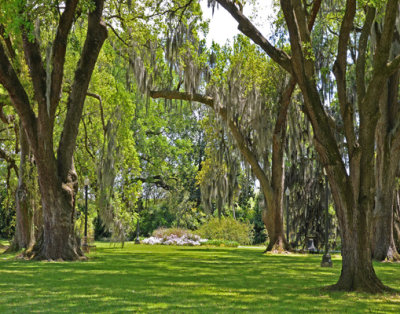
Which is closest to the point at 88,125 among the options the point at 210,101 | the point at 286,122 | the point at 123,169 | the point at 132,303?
the point at 123,169

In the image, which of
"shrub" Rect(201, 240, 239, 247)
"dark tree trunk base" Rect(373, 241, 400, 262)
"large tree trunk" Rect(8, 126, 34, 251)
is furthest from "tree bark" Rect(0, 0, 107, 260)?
"shrub" Rect(201, 240, 239, 247)

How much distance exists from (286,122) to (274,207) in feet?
11.4

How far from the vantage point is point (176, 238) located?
103 feet

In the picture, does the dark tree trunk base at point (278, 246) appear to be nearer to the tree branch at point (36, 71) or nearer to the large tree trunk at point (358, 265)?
the tree branch at point (36, 71)

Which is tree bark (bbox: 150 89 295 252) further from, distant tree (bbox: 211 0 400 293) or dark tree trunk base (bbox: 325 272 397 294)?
dark tree trunk base (bbox: 325 272 397 294)

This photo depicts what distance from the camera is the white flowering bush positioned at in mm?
30516

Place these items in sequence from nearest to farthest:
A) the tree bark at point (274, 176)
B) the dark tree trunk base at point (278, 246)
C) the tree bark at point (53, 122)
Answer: the tree bark at point (53, 122)
the tree bark at point (274, 176)
the dark tree trunk base at point (278, 246)

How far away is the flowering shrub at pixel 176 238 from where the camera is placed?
3061cm

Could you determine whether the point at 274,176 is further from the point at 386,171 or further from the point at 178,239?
the point at 178,239

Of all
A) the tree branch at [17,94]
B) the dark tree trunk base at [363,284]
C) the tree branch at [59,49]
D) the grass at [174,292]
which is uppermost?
the tree branch at [59,49]

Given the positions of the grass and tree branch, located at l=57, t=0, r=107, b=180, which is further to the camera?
tree branch, located at l=57, t=0, r=107, b=180

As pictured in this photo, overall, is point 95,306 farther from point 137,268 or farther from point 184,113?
point 184,113

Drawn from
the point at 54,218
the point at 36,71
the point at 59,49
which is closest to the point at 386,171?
the point at 54,218

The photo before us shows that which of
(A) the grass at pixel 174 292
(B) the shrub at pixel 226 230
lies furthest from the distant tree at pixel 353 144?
(B) the shrub at pixel 226 230
